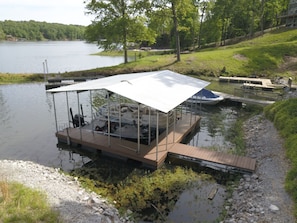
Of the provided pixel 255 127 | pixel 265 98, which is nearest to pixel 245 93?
pixel 265 98

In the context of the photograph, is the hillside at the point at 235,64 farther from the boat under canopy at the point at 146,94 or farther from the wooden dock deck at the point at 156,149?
the wooden dock deck at the point at 156,149

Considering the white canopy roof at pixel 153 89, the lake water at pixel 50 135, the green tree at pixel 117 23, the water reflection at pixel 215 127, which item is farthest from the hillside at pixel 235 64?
the white canopy roof at pixel 153 89

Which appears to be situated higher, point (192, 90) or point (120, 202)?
point (192, 90)

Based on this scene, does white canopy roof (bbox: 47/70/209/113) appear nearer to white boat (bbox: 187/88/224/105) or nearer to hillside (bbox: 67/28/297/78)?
white boat (bbox: 187/88/224/105)

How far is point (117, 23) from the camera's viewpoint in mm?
33875

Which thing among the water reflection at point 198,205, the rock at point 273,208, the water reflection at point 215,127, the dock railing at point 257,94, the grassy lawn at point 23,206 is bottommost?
the water reflection at point 215,127

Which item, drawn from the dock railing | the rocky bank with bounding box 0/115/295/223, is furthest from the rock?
the dock railing

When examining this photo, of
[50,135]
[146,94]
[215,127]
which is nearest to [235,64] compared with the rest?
[215,127]

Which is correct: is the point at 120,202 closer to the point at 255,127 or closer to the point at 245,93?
the point at 255,127

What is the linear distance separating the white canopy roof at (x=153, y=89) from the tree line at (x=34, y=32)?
122 m

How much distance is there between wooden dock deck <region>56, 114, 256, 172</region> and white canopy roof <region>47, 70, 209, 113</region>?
1.95 m

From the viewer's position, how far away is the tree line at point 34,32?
456 feet

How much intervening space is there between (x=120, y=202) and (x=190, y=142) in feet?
23.4

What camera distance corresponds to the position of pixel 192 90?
14492 mm
